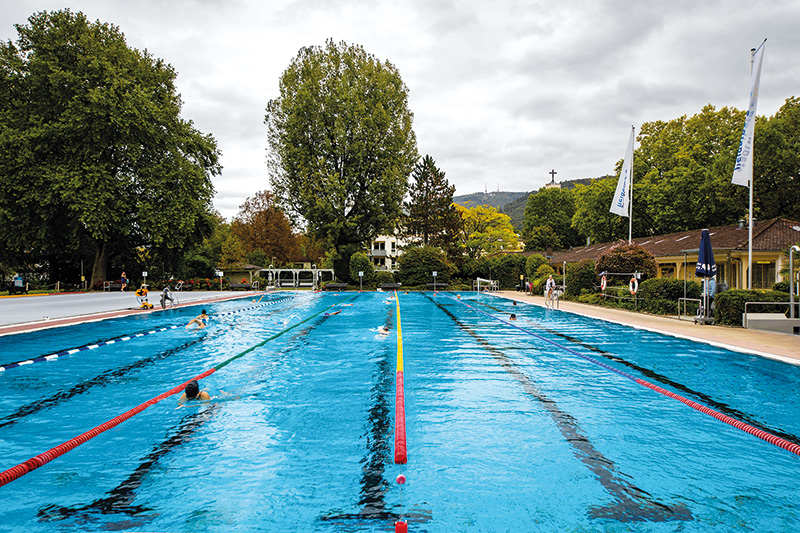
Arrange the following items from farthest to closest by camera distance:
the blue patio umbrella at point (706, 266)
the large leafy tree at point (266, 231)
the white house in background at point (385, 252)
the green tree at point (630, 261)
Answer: the white house in background at point (385, 252) < the large leafy tree at point (266, 231) < the green tree at point (630, 261) < the blue patio umbrella at point (706, 266)

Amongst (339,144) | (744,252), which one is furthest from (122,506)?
(339,144)

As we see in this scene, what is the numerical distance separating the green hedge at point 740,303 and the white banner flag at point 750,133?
419cm

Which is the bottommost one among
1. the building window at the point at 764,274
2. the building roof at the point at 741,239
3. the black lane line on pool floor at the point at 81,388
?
the black lane line on pool floor at the point at 81,388

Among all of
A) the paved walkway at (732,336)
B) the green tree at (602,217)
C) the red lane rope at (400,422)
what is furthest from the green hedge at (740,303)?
the green tree at (602,217)

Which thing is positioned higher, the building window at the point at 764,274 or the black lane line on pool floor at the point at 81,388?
the building window at the point at 764,274

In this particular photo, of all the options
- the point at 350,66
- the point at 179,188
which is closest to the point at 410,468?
the point at 179,188

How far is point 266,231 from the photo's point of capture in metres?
60.7

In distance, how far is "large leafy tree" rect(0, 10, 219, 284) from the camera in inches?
1153

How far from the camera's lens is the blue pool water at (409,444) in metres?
3.49

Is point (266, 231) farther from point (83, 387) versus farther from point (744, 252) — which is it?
point (83, 387)

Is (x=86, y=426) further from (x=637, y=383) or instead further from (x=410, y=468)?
(x=637, y=383)

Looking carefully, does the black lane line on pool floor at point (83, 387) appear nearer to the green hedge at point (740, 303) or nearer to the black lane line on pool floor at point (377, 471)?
the black lane line on pool floor at point (377, 471)

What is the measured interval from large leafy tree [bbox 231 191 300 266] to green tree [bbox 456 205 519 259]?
24842 mm

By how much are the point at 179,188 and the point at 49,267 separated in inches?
583
